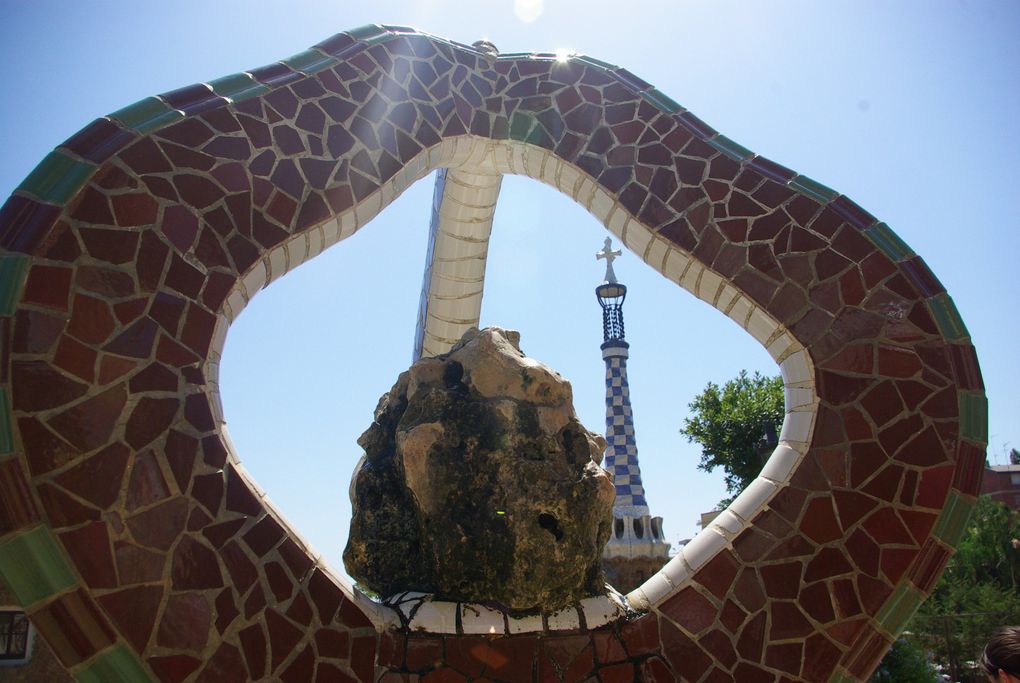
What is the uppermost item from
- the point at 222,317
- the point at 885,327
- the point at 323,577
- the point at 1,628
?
→ the point at 885,327

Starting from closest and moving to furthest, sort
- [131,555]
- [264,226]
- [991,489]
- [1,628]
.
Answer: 1. [131,555]
2. [264,226]
3. [1,628]
4. [991,489]

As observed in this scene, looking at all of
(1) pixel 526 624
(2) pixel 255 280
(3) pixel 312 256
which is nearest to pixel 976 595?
(1) pixel 526 624

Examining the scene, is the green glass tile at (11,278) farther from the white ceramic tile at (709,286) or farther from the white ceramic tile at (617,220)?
the white ceramic tile at (709,286)

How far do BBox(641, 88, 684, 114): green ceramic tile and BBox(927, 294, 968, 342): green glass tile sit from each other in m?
1.80

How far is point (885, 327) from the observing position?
163 inches

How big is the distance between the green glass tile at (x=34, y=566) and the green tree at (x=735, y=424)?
1679 cm

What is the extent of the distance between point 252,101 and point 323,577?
92.5 inches

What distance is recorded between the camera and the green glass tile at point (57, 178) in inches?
130

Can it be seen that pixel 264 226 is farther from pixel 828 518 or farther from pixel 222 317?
pixel 828 518

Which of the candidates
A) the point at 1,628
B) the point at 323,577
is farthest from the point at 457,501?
the point at 1,628

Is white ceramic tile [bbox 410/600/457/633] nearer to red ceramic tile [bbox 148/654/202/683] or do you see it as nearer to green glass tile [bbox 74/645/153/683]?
red ceramic tile [bbox 148/654/202/683]

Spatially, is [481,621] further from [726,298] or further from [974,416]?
[974,416]

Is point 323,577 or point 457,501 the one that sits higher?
point 457,501

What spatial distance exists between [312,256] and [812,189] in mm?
2756
